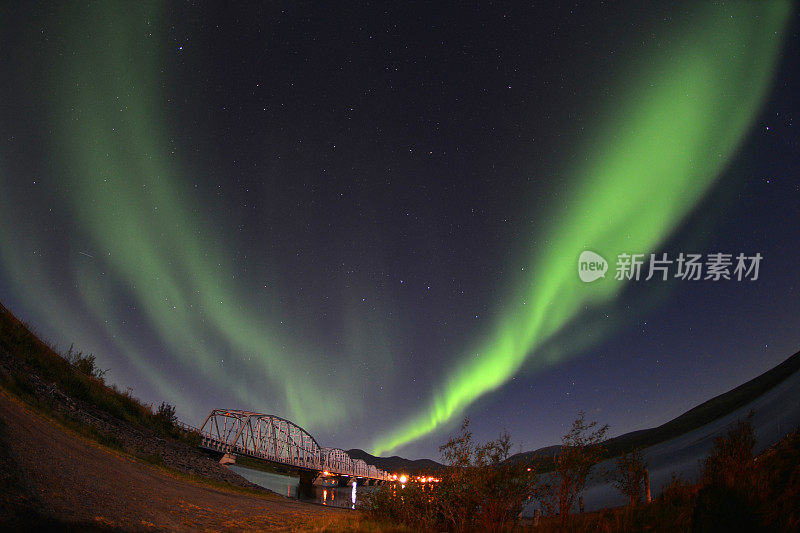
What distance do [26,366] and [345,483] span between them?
116 meters

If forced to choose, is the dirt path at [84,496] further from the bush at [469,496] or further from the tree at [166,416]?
the tree at [166,416]

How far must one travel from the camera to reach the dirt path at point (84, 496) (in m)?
8.47

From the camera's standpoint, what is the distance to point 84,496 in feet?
34.9

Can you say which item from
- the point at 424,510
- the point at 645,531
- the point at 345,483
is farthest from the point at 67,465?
the point at 345,483

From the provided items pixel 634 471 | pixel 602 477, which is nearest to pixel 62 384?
pixel 634 471

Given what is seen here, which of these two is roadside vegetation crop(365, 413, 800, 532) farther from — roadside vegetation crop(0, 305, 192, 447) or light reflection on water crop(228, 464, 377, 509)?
roadside vegetation crop(0, 305, 192, 447)

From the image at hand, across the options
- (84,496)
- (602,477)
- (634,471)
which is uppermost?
(602,477)

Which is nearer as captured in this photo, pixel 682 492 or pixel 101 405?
pixel 682 492

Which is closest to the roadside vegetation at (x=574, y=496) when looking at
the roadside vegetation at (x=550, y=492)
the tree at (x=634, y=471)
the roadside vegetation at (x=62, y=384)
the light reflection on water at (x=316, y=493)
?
the roadside vegetation at (x=550, y=492)

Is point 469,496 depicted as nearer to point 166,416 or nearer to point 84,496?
point 84,496

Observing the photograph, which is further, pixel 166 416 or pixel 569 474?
pixel 166 416

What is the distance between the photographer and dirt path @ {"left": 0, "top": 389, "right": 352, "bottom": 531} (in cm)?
847

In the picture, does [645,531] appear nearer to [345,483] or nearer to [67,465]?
[67,465]

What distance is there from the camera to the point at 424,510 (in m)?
15.5
